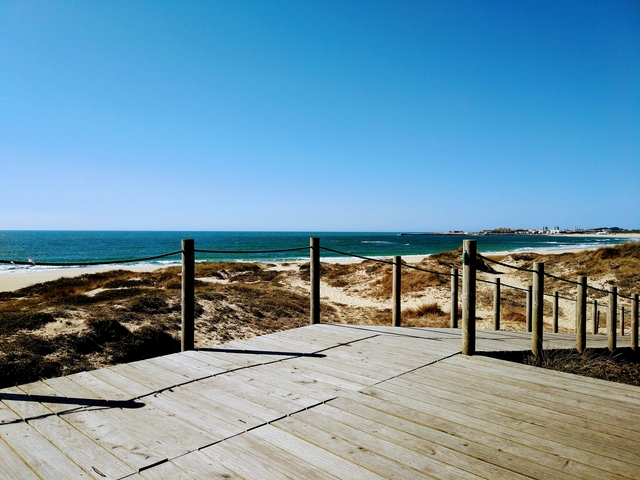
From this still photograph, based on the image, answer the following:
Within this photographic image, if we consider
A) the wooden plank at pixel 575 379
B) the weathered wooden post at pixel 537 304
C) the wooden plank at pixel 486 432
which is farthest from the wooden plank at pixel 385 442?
the weathered wooden post at pixel 537 304

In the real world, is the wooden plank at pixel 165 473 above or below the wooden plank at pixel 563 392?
above

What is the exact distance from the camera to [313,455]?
2.47 m

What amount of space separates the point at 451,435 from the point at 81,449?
241cm

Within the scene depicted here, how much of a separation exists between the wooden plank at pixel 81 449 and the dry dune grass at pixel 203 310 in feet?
14.7

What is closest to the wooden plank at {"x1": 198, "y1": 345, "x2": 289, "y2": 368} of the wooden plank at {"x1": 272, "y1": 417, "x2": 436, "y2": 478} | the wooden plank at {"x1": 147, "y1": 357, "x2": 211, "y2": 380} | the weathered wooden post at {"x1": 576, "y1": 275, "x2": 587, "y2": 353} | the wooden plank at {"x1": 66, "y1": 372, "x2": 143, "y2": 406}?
the wooden plank at {"x1": 147, "y1": 357, "x2": 211, "y2": 380}

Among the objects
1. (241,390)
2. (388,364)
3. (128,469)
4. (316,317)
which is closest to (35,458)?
(128,469)

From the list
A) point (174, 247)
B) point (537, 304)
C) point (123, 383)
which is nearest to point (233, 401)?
point (123, 383)

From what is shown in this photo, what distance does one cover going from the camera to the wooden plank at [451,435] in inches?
93.8

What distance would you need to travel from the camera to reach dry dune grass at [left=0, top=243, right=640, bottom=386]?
24.6 ft

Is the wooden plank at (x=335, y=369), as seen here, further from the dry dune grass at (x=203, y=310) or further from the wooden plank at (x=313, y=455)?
the dry dune grass at (x=203, y=310)

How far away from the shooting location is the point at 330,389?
3.60 metres

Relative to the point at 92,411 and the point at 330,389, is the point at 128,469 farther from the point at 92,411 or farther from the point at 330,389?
the point at 330,389

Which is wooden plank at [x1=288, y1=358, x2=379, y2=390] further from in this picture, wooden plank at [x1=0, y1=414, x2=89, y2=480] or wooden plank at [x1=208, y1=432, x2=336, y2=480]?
wooden plank at [x1=0, y1=414, x2=89, y2=480]

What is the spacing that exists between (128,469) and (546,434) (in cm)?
270
